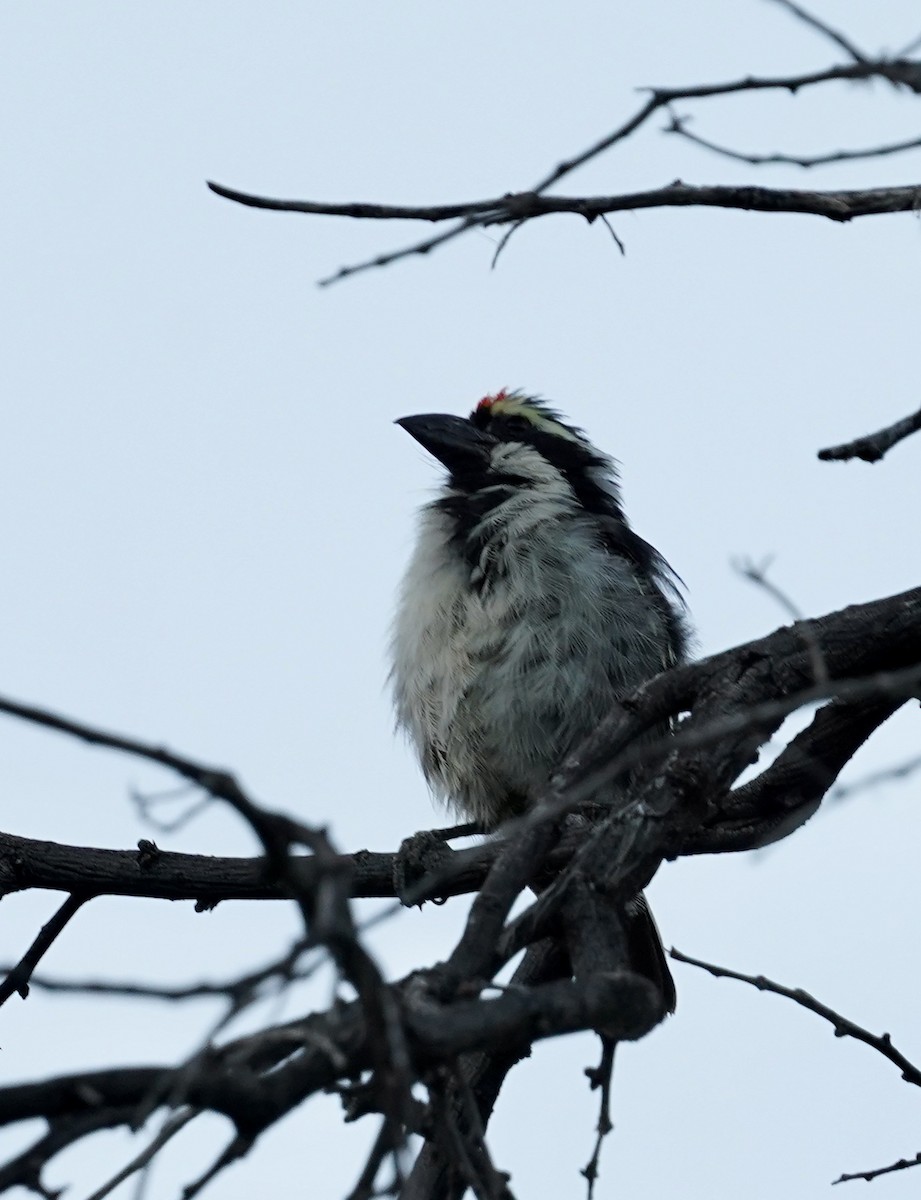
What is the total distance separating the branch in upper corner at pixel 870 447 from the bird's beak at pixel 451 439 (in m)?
2.99

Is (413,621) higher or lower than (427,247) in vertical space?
higher

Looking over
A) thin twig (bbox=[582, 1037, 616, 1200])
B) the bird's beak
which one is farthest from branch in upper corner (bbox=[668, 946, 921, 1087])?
the bird's beak

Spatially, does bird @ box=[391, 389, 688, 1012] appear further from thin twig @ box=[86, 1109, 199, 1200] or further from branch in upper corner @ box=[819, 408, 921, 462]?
thin twig @ box=[86, 1109, 199, 1200]

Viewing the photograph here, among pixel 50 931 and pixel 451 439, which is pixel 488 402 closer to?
pixel 451 439

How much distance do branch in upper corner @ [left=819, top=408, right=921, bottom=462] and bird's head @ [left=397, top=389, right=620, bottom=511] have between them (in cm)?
274

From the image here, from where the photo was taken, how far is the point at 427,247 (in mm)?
2516

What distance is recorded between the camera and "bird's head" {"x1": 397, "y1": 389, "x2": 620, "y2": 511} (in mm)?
5422

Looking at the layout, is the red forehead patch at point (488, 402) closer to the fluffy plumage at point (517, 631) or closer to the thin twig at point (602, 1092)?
the fluffy plumage at point (517, 631)

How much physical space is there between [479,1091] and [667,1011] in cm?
175

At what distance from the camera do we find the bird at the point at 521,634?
4.74 m

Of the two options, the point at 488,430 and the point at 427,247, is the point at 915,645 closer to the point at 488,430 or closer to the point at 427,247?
the point at 427,247

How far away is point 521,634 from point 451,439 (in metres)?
1.10

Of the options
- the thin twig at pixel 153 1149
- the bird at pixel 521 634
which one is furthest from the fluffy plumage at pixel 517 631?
the thin twig at pixel 153 1149

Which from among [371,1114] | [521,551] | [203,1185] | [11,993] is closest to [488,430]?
[521,551]
